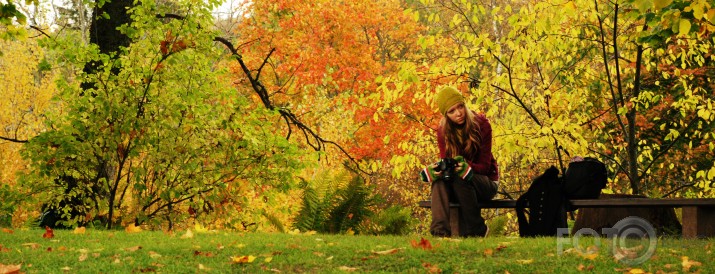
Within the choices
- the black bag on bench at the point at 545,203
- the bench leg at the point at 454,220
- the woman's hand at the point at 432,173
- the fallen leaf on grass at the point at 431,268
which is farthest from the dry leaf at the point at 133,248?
the black bag on bench at the point at 545,203

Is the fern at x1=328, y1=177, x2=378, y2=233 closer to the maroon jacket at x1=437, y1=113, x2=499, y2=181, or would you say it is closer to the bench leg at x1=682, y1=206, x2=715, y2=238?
the maroon jacket at x1=437, y1=113, x2=499, y2=181

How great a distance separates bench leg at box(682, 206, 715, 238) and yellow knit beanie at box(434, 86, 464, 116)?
2.20 metres

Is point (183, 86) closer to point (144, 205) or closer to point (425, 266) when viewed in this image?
point (144, 205)

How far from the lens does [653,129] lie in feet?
49.1

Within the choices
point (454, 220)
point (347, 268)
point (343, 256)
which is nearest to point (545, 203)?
point (454, 220)

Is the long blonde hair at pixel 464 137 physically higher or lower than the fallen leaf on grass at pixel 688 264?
higher

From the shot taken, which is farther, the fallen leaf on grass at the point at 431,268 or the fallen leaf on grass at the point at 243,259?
the fallen leaf on grass at the point at 243,259

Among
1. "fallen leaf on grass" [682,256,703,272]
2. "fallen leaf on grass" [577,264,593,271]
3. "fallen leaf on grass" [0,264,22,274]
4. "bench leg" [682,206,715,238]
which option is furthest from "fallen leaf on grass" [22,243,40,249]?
"bench leg" [682,206,715,238]

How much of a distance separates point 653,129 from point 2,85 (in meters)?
15.1

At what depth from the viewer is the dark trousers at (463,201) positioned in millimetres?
7605

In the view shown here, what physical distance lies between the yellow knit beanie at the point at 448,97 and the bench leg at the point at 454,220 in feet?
3.02

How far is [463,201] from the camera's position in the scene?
299 inches

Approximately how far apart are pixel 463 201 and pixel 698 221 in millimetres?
2014

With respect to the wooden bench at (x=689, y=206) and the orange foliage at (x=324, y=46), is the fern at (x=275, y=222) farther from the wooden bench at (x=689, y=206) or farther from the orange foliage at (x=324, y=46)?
the orange foliage at (x=324, y=46)
